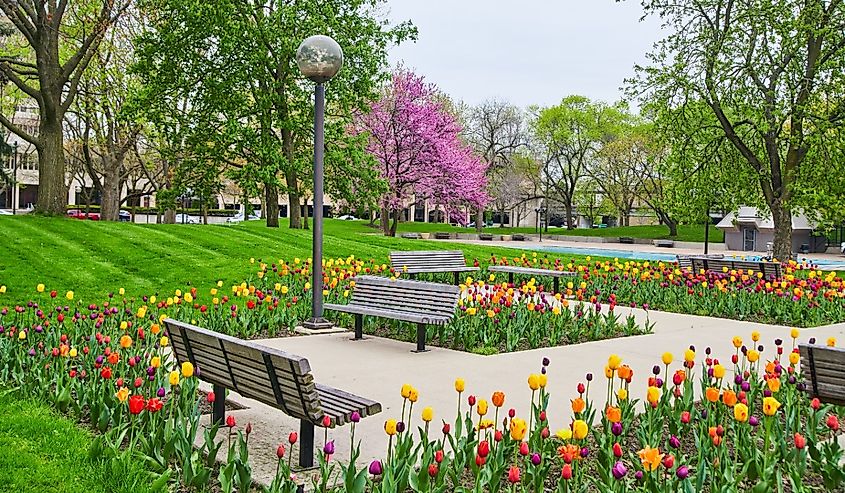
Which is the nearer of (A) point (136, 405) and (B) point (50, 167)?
(A) point (136, 405)

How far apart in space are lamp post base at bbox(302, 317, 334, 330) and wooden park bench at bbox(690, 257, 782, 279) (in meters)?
8.39

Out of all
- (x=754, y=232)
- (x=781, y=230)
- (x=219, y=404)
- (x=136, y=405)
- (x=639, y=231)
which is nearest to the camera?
(x=136, y=405)

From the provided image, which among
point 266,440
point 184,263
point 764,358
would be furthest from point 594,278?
point 266,440

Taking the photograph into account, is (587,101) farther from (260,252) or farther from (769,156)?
(260,252)

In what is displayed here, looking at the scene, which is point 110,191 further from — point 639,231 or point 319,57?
point 639,231

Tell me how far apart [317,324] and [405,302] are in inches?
53.5

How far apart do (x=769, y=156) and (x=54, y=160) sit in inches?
721

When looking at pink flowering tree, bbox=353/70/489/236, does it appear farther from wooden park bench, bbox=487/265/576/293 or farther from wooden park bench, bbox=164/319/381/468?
wooden park bench, bbox=164/319/381/468

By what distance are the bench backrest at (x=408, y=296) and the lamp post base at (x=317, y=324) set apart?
1.41ft

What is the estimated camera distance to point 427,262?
53.0 feet

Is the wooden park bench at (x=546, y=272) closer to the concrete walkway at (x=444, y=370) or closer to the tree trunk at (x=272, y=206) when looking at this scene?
the concrete walkway at (x=444, y=370)

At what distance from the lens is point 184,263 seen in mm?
14875

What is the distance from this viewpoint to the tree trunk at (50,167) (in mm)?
19406

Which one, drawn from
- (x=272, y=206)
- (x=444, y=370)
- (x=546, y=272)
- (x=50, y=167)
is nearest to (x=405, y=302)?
(x=444, y=370)
